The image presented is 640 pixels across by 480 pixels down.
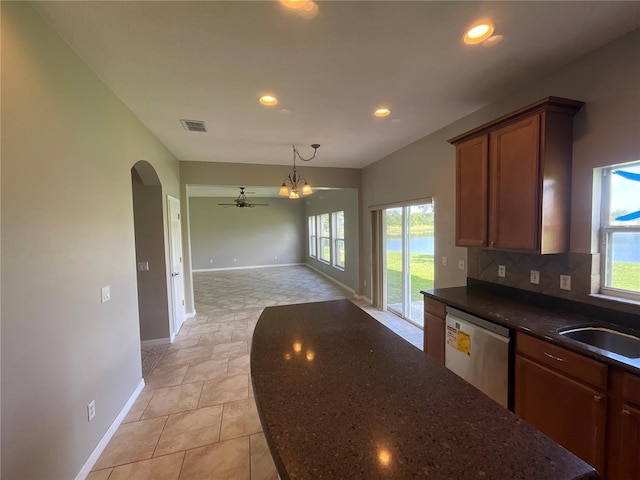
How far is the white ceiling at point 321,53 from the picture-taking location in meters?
1.49

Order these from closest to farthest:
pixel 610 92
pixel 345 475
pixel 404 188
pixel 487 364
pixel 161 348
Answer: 1. pixel 345 475
2. pixel 610 92
3. pixel 487 364
4. pixel 161 348
5. pixel 404 188

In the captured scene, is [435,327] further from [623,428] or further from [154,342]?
[154,342]

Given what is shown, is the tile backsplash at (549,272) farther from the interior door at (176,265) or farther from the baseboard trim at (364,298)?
the interior door at (176,265)

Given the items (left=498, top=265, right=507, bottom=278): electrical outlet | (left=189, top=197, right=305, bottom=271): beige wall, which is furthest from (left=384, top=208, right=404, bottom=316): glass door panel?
(left=189, top=197, right=305, bottom=271): beige wall

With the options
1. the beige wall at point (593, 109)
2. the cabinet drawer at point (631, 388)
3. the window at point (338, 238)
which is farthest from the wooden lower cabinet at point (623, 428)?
the window at point (338, 238)

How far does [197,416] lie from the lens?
7.79ft

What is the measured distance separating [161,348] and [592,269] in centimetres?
457

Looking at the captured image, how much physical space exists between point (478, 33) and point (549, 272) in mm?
1823

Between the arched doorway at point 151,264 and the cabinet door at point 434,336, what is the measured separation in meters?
3.20

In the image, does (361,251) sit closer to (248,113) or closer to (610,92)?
(248,113)

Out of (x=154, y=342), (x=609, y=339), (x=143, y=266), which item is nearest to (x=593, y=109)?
(x=609, y=339)

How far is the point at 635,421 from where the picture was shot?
4.29 feet

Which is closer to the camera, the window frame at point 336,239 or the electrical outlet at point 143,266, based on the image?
the electrical outlet at point 143,266

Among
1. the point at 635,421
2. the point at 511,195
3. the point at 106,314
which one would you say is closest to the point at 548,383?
the point at 635,421
